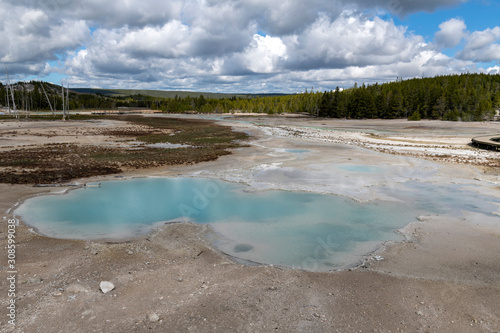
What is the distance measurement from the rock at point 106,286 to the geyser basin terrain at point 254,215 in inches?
131

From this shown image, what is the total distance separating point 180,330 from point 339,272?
13.5 ft

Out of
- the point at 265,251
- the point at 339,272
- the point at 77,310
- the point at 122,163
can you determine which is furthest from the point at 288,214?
the point at 122,163

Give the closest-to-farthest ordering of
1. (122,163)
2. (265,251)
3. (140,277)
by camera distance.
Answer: (140,277) → (265,251) → (122,163)

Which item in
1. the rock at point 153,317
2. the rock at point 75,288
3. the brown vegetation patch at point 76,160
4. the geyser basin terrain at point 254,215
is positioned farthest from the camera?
the brown vegetation patch at point 76,160

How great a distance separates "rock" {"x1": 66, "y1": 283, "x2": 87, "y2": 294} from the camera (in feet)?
21.7

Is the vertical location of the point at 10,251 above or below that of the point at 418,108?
below

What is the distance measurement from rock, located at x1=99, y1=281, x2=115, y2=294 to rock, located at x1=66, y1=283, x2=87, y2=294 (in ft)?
1.10

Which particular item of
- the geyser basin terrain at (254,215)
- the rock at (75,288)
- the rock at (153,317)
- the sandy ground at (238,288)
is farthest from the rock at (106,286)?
the geyser basin terrain at (254,215)

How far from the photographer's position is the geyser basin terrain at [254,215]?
31.4 feet

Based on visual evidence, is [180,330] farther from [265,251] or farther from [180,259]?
[265,251]

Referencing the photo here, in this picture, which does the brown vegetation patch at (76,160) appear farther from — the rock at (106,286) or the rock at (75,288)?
the rock at (106,286)

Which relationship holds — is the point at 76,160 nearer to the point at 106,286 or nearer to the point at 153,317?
the point at 106,286

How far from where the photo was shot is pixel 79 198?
14.7 meters

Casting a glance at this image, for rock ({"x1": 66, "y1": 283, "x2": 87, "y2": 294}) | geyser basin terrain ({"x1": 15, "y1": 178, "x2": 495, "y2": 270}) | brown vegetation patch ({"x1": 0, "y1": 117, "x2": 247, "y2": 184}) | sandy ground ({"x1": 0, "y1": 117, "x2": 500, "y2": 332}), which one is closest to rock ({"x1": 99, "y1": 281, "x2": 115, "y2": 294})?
sandy ground ({"x1": 0, "y1": 117, "x2": 500, "y2": 332})
